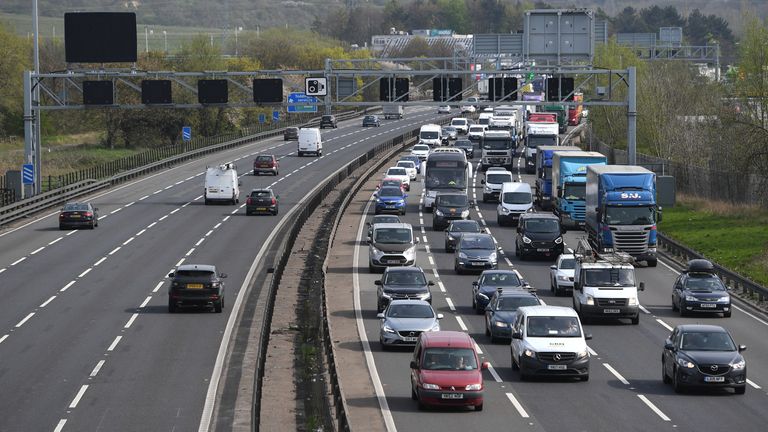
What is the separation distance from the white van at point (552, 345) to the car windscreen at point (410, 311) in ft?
13.5

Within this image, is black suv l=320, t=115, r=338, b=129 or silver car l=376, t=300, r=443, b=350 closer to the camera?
silver car l=376, t=300, r=443, b=350

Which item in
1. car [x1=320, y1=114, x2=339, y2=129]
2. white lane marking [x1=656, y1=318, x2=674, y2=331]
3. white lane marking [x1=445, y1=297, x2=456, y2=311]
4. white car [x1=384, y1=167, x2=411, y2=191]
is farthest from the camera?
car [x1=320, y1=114, x2=339, y2=129]

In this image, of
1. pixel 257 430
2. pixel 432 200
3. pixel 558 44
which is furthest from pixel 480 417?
pixel 558 44

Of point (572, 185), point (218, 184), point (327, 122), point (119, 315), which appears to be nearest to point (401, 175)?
point (218, 184)

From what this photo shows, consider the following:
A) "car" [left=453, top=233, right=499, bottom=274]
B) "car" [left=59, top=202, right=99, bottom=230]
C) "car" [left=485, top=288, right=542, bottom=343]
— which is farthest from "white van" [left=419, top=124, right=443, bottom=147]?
"car" [left=485, top=288, right=542, bottom=343]

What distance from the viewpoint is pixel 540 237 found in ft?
184

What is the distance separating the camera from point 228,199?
76.0 m

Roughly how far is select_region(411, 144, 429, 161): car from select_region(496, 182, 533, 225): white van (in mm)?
33309

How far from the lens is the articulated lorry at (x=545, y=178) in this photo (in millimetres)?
73562

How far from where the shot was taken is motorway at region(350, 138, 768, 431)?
27188 mm

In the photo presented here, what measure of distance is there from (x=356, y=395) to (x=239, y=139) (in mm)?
92700

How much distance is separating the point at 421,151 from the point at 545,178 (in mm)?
30724

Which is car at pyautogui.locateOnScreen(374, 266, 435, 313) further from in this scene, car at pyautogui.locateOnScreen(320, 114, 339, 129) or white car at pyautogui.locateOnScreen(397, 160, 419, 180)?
car at pyautogui.locateOnScreen(320, 114, 339, 129)

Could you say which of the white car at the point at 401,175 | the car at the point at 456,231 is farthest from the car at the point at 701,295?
the white car at the point at 401,175
